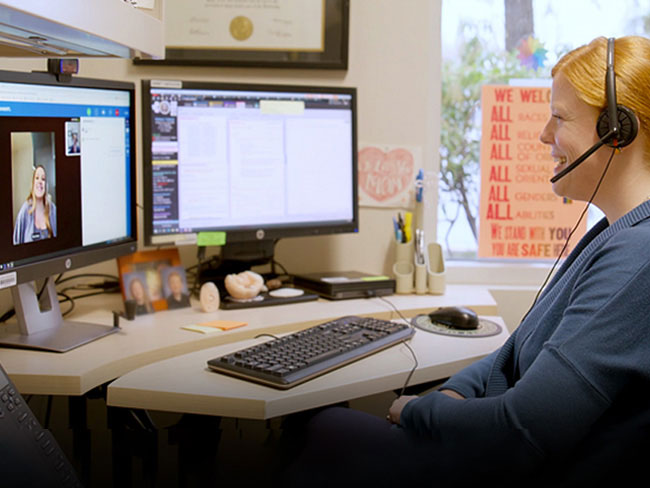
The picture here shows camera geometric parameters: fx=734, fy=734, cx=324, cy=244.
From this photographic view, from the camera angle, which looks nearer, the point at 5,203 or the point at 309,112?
the point at 5,203

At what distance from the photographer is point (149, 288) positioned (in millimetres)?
1681

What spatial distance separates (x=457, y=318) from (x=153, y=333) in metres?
0.63

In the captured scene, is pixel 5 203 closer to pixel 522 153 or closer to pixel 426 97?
pixel 426 97

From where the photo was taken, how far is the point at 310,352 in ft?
4.25

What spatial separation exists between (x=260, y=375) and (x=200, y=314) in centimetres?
50

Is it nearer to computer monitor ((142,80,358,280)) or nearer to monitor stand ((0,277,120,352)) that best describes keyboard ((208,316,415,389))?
monitor stand ((0,277,120,352))

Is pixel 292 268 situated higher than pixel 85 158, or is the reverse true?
pixel 85 158

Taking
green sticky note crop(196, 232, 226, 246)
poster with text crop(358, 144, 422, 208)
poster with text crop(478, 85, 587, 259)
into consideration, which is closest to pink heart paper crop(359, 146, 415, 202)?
poster with text crop(358, 144, 422, 208)

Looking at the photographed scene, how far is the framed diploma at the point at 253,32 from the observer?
6.50ft

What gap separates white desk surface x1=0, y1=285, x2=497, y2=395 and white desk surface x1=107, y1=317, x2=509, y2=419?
0.19ft

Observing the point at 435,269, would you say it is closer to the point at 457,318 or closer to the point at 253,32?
the point at 457,318

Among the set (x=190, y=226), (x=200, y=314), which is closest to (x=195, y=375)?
(x=200, y=314)

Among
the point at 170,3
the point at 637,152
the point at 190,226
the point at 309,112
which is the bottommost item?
the point at 190,226

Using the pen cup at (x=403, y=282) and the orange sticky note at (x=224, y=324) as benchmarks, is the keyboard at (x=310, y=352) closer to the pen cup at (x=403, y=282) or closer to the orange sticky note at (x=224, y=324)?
the orange sticky note at (x=224, y=324)
